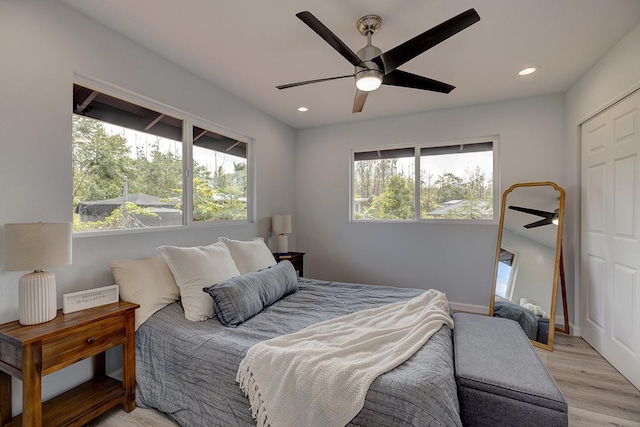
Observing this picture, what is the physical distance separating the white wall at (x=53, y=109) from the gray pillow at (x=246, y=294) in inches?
33.4

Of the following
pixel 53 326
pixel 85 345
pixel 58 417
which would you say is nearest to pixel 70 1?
pixel 53 326

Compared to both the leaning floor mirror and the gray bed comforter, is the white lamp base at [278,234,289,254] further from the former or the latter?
the leaning floor mirror

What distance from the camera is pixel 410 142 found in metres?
3.88

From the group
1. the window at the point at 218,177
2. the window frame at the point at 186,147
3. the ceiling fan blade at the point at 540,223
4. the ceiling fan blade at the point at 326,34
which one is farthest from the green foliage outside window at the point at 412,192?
the ceiling fan blade at the point at 326,34

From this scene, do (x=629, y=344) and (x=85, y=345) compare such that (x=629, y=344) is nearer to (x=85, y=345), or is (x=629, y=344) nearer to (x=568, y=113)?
(x=568, y=113)

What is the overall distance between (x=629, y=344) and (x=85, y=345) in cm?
374

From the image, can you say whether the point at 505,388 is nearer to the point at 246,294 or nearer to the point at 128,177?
the point at 246,294

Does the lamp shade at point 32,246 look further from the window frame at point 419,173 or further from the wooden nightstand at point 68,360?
the window frame at point 419,173

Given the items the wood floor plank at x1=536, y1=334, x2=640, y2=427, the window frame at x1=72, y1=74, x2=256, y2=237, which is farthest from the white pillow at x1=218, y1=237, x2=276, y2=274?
the wood floor plank at x1=536, y1=334, x2=640, y2=427

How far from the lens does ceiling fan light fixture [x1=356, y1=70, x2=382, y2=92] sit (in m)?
1.86

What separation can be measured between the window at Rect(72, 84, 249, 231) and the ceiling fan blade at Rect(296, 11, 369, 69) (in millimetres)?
1692

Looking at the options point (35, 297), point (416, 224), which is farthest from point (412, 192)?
point (35, 297)

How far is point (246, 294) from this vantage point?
2.03 m

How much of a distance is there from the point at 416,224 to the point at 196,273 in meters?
2.83
